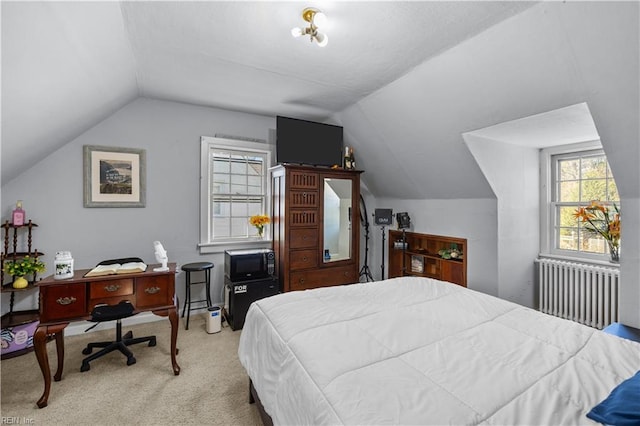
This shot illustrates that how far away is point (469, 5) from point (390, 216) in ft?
8.85

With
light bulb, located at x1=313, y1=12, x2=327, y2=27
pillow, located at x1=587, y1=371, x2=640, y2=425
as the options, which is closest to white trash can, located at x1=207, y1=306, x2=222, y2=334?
light bulb, located at x1=313, y1=12, x2=327, y2=27

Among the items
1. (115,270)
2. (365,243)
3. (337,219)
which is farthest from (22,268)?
(365,243)

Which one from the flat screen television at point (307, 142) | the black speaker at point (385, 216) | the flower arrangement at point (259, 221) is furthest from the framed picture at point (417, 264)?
the flower arrangement at point (259, 221)

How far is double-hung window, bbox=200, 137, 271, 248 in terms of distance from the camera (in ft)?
12.1

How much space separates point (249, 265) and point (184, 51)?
7.20 feet

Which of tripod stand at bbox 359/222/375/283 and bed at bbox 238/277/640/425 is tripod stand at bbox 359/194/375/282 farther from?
bed at bbox 238/277/640/425

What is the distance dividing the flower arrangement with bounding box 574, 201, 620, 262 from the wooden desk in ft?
13.1

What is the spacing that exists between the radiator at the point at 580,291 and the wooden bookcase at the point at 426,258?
0.85 meters

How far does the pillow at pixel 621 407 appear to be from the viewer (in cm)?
82

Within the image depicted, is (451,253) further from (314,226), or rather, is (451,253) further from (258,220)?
(258,220)

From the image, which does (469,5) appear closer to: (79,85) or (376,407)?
(376,407)

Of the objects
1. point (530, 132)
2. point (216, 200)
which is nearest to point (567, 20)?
point (530, 132)

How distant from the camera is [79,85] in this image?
221 cm

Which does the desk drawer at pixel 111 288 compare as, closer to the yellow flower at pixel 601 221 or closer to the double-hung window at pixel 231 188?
the double-hung window at pixel 231 188
